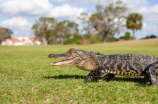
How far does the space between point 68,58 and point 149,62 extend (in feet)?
7.79

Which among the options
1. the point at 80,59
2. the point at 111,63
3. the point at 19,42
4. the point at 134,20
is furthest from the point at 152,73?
the point at 19,42

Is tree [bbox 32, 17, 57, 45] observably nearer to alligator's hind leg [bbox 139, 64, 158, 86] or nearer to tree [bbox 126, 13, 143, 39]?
tree [bbox 126, 13, 143, 39]

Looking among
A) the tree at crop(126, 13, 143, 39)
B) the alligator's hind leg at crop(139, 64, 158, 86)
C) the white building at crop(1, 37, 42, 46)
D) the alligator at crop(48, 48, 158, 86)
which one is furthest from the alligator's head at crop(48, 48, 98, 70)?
the white building at crop(1, 37, 42, 46)

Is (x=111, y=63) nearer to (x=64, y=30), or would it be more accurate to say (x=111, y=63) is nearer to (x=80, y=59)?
(x=80, y=59)

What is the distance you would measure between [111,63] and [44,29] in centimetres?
8053

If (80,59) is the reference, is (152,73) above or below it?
below

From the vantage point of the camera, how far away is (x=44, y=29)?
82625 millimetres

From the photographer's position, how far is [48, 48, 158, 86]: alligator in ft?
15.8

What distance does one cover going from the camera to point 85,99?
3.53 m

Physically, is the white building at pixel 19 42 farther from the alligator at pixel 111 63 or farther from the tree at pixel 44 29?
the alligator at pixel 111 63

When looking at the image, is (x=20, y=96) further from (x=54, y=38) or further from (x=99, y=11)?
(x=54, y=38)

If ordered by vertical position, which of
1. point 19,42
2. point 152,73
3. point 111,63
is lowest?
point 152,73

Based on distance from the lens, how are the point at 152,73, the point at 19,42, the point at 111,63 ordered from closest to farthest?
1. the point at 152,73
2. the point at 111,63
3. the point at 19,42

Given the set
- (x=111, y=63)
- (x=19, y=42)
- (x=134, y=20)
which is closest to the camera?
(x=111, y=63)
